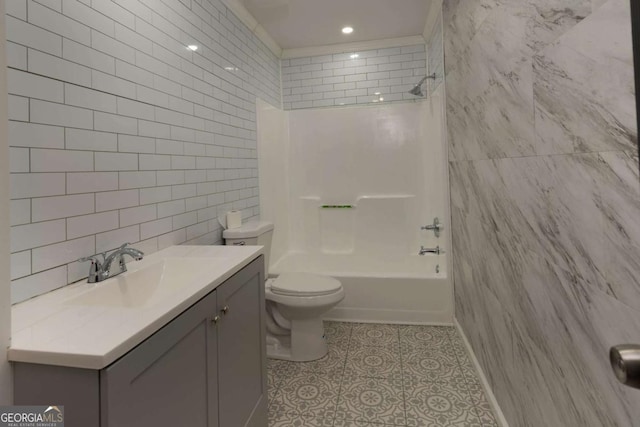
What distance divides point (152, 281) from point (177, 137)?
0.83 m

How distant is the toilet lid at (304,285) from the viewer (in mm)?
2189

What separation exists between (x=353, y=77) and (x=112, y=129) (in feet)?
8.77

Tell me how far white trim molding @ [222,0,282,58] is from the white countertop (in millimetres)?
2133

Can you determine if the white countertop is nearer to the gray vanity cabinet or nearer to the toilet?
the gray vanity cabinet

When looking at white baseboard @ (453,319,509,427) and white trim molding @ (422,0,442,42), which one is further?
white trim molding @ (422,0,442,42)

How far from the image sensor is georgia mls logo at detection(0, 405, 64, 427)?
0.69 meters

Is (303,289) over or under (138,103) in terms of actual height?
under

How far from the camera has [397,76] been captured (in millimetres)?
3426

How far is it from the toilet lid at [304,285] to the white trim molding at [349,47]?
240cm

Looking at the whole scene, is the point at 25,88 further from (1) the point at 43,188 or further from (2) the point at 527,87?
(2) the point at 527,87

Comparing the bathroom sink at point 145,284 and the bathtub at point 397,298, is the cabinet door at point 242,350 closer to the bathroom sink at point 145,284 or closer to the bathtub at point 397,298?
the bathroom sink at point 145,284

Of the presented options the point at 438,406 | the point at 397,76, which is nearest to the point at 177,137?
the point at 438,406

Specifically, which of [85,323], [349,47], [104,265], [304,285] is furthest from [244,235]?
[349,47]

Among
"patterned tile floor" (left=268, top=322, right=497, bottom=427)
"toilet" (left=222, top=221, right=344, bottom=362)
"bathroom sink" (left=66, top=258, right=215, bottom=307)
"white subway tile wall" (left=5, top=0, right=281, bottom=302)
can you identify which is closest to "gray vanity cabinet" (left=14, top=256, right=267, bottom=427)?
"bathroom sink" (left=66, top=258, right=215, bottom=307)
